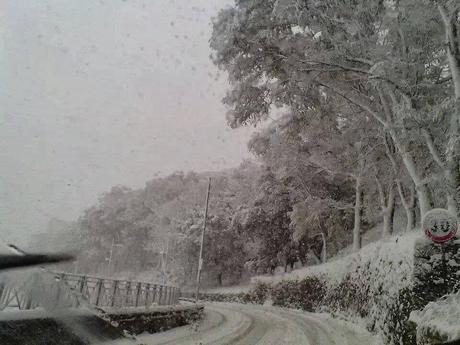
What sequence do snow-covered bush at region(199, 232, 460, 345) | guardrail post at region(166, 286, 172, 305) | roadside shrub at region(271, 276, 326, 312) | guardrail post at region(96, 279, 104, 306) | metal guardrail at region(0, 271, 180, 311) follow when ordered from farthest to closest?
roadside shrub at region(271, 276, 326, 312) → guardrail post at region(166, 286, 172, 305) → guardrail post at region(96, 279, 104, 306) → snow-covered bush at region(199, 232, 460, 345) → metal guardrail at region(0, 271, 180, 311)

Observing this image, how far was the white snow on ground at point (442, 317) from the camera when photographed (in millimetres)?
5324

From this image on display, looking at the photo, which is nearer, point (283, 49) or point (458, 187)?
point (458, 187)

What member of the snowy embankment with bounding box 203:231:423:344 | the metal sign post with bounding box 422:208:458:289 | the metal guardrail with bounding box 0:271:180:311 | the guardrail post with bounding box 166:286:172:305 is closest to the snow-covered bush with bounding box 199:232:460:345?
the snowy embankment with bounding box 203:231:423:344

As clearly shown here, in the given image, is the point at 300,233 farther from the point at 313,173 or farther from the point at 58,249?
the point at 58,249

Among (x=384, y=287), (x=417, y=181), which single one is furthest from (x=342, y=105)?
(x=384, y=287)

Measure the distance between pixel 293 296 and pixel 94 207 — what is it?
40063 mm

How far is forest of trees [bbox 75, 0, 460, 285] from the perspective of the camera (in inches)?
390

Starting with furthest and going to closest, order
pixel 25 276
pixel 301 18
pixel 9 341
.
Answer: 1. pixel 301 18
2. pixel 9 341
3. pixel 25 276

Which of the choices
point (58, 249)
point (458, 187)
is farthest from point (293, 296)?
point (58, 249)

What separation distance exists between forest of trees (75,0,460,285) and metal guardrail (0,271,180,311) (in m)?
6.11

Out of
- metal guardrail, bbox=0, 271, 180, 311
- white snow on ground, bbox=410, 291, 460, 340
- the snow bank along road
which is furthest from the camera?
the snow bank along road

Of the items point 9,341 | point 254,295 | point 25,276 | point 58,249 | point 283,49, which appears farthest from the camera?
point 254,295

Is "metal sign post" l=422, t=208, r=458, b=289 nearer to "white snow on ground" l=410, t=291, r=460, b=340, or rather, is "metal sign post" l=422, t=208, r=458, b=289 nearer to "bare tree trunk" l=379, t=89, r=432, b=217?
"white snow on ground" l=410, t=291, r=460, b=340

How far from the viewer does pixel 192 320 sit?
560 inches
